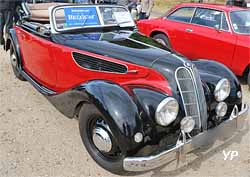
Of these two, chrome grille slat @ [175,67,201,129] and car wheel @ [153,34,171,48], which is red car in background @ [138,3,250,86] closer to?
car wheel @ [153,34,171,48]

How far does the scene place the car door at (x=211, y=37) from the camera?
630 cm

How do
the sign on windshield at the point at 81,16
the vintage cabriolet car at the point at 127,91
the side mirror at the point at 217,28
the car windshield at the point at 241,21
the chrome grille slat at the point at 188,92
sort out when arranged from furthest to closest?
the side mirror at the point at 217,28
the car windshield at the point at 241,21
the sign on windshield at the point at 81,16
the chrome grille slat at the point at 188,92
the vintage cabriolet car at the point at 127,91

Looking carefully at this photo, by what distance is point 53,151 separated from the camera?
12.0 ft

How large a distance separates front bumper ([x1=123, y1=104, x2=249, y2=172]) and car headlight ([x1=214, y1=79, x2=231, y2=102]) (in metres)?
0.19

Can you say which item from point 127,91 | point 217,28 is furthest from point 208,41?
point 127,91

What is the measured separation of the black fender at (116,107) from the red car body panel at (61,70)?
0.29 meters

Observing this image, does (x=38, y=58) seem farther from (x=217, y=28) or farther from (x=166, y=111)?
(x=217, y=28)

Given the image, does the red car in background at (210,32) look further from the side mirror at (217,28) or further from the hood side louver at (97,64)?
the hood side louver at (97,64)

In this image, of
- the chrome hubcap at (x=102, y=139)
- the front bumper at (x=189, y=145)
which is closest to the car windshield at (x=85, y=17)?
the chrome hubcap at (x=102, y=139)

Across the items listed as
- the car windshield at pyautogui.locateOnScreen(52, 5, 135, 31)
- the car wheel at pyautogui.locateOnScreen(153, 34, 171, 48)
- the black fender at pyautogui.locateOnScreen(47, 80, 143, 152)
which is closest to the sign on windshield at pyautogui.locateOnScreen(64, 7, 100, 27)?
the car windshield at pyautogui.locateOnScreen(52, 5, 135, 31)

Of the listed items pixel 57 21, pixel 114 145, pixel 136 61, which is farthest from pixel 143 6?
pixel 114 145

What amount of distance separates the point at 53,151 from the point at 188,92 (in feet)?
5.64

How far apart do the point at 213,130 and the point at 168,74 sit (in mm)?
774

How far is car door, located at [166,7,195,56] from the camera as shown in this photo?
721cm
